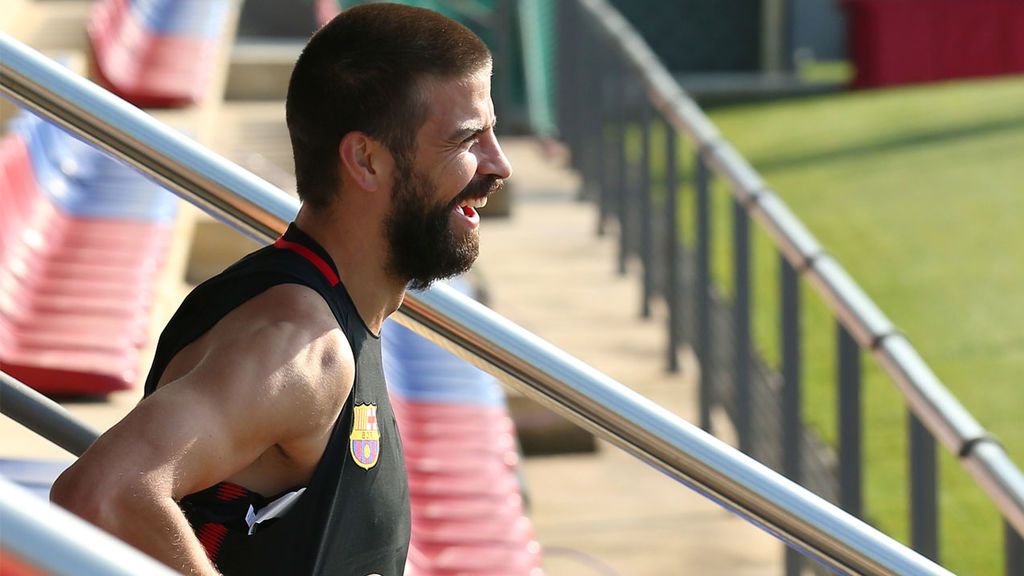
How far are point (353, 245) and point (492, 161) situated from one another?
14 cm

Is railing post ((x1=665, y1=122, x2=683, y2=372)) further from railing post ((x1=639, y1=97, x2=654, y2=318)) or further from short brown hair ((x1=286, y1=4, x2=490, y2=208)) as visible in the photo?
short brown hair ((x1=286, y1=4, x2=490, y2=208))

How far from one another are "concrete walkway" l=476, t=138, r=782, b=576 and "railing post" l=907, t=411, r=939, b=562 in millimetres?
1173

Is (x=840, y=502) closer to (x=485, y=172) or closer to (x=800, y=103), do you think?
(x=485, y=172)

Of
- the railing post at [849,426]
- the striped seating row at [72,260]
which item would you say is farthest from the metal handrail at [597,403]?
the railing post at [849,426]

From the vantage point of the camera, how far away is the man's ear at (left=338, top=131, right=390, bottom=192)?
1315 mm

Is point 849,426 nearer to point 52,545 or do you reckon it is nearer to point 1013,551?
point 1013,551

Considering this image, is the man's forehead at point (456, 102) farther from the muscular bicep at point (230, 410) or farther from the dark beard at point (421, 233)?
the muscular bicep at point (230, 410)

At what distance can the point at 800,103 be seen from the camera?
46.0 feet

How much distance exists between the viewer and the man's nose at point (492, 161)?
54.7 inches

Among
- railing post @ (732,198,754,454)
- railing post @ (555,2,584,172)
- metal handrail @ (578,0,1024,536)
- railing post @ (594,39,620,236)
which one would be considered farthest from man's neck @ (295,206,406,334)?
railing post @ (555,2,584,172)

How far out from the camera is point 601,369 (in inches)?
217

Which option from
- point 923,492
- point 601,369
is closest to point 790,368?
point 923,492

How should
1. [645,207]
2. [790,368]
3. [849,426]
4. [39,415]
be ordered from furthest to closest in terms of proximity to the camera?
[645,207] → [790,368] → [849,426] → [39,415]

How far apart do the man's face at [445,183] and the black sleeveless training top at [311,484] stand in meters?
0.07
